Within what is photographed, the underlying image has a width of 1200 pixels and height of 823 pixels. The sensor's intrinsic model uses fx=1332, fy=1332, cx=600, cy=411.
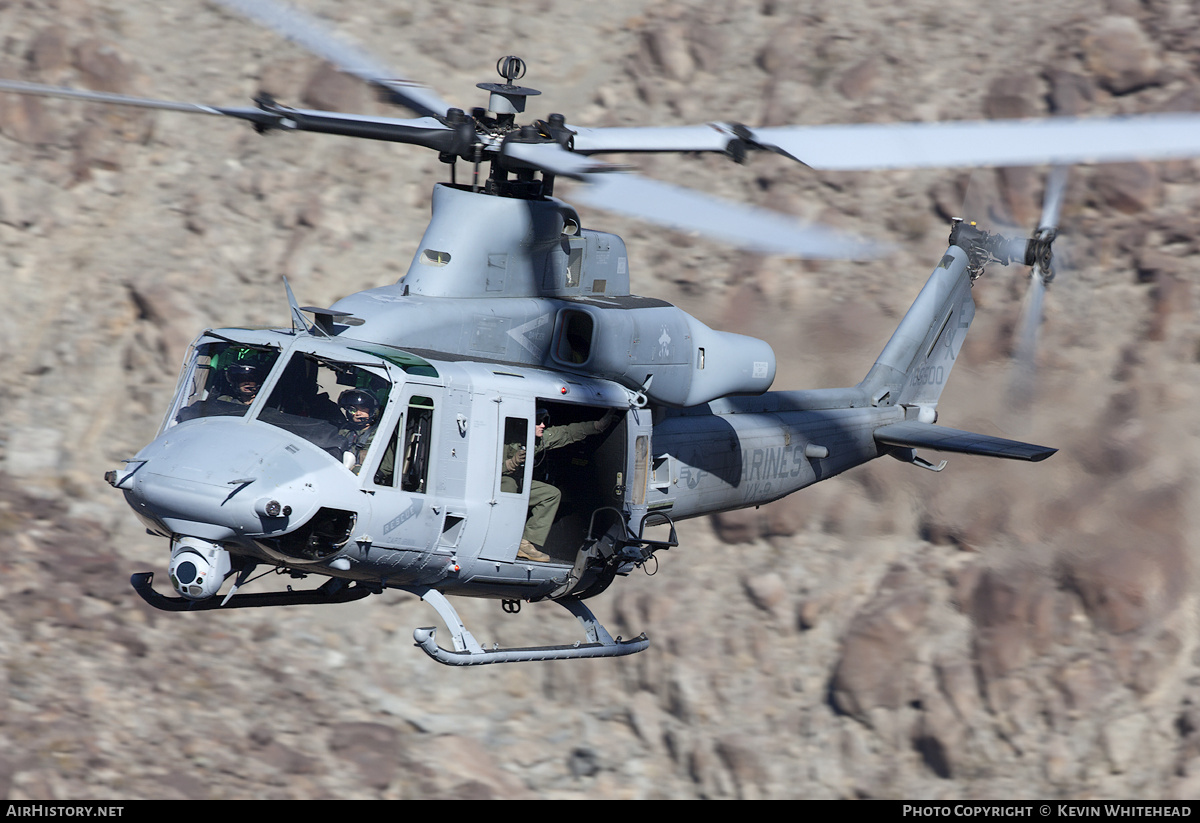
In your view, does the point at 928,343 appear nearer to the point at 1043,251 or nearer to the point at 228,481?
the point at 1043,251

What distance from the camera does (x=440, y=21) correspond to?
24469 mm

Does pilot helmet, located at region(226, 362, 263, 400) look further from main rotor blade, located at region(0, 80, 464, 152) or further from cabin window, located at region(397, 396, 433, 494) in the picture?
main rotor blade, located at region(0, 80, 464, 152)

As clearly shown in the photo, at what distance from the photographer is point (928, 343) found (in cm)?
1560

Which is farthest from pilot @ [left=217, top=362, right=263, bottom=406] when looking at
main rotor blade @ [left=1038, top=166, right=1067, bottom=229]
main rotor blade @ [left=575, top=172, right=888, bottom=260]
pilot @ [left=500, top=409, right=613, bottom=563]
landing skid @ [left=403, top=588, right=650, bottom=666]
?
main rotor blade @ [left=1038, top=166, right=1067, bottom=229]

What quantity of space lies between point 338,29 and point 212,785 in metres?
13.6

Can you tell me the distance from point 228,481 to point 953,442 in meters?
7.90

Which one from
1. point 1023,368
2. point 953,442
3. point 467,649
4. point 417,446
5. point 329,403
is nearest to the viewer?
point 329,403

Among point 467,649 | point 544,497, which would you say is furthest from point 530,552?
point 467,649

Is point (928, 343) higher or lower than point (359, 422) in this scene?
higher

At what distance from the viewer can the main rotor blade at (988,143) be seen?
322 inches

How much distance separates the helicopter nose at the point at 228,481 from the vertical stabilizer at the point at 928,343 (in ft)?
25.1

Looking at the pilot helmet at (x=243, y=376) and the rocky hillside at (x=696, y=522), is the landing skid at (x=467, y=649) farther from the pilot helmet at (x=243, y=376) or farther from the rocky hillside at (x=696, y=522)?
the rocky hillside at (x=696, y=522)

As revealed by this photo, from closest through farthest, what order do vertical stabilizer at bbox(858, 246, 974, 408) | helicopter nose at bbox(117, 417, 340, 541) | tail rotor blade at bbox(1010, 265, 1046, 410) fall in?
helicopter nose at bbox(117, 417, 340, 541) → vertical stabilizer at bbox(858, 246, 974, 408) → tail rotor blade at bbox(1010, 265, 1046, 410)

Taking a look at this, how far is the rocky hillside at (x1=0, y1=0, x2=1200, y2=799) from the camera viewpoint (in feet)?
58.9
